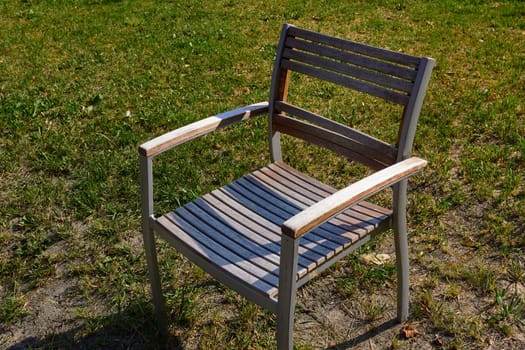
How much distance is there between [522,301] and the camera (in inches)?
100

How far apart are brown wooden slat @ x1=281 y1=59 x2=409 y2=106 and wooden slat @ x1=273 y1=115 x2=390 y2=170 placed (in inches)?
8.6

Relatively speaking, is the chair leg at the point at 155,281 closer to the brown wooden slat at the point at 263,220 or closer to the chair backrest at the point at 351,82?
the brown wooden slat at the point at 263,220

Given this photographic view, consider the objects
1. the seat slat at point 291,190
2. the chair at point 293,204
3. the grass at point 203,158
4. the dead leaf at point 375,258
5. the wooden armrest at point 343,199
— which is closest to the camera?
the wooden armrest at point 343,199

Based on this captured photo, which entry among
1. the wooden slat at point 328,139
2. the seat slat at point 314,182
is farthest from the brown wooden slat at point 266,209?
the wooden slat at point 328,139

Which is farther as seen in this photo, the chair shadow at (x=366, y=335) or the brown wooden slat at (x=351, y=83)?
the chair shadow at (x=366, y=335)

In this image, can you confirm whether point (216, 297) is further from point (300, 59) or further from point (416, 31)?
point (416, 31)

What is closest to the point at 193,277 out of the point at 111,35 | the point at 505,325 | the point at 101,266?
the point at 101,266

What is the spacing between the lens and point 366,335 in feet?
8.05

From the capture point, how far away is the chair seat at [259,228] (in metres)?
1.96

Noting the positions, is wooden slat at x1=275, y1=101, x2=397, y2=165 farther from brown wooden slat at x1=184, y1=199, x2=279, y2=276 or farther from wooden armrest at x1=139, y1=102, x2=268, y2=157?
brown wooden slat at x1=184, y1=199, x2=279, y2=276

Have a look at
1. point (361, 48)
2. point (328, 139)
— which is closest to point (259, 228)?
point (328, 139)

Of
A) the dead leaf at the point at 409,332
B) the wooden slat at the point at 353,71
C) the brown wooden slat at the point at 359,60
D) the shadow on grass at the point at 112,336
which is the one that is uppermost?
the brown wooden slat at the point at 359,60

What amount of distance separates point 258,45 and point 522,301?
418 centimetres

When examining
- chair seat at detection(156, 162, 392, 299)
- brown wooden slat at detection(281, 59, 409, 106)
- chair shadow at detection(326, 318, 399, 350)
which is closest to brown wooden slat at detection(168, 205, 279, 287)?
chair seat at detection(156, 162, 392, 299)
